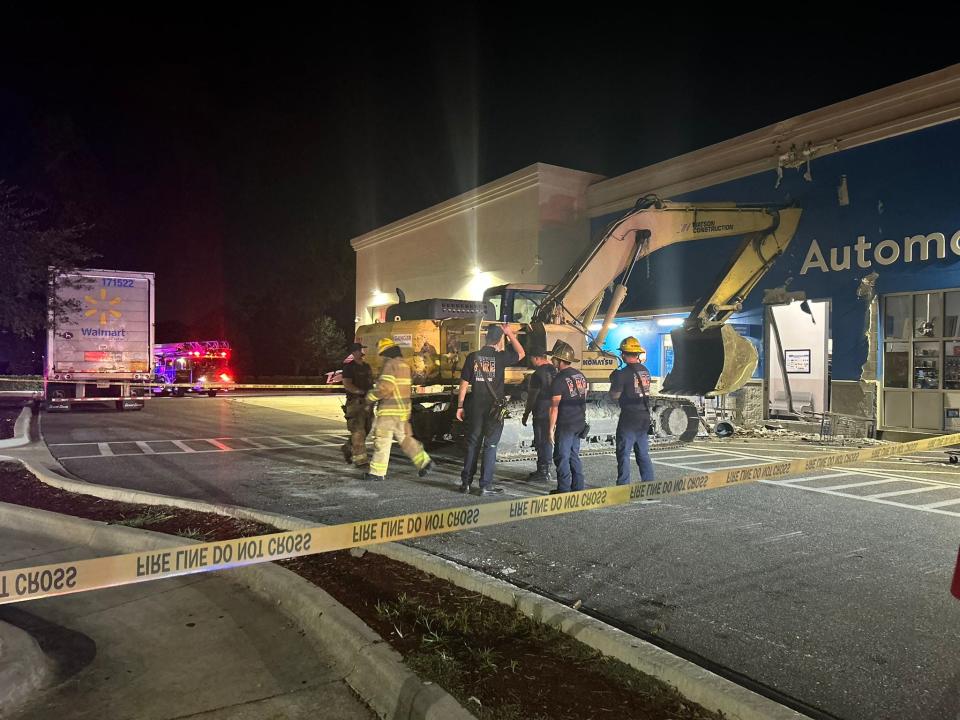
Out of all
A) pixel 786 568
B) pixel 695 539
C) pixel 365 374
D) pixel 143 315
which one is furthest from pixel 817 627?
pixel 143 315

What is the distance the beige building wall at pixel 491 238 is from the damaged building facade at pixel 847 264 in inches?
147

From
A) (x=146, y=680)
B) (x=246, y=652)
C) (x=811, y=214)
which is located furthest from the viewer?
(x=811, y=214)

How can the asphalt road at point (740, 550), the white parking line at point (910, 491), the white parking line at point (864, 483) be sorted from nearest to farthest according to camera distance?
the asphalt road at point (740, 550) → the white parking line at point (910, 491) → the white parking line at point (864, 483)

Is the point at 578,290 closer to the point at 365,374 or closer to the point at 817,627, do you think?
the point at 365,374

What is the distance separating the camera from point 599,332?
41.7 ft

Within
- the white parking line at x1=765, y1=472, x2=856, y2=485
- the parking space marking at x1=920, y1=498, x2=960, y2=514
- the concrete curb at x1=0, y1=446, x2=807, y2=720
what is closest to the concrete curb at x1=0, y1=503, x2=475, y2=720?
the concrete curb at x1=0, y1=446, x2=807, y2=720

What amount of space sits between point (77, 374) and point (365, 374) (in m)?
13.0

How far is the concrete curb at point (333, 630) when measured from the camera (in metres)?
3.12

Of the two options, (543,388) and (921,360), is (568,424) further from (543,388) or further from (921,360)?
(921,360)

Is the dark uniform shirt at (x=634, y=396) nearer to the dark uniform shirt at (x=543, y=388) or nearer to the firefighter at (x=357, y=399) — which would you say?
the dark uniform shirt at (x=543, y=388)

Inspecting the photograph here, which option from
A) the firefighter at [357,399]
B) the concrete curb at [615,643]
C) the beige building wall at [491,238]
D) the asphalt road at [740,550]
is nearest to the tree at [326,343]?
the beige building wall at [491,238]

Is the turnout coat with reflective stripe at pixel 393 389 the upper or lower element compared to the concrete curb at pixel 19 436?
upper

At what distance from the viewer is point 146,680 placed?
360 cm

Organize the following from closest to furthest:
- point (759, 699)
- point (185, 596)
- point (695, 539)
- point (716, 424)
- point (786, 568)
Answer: point (759, 699)
point (185, 596)
point (786, 568)
point (695, 539)
point (716, 424)
